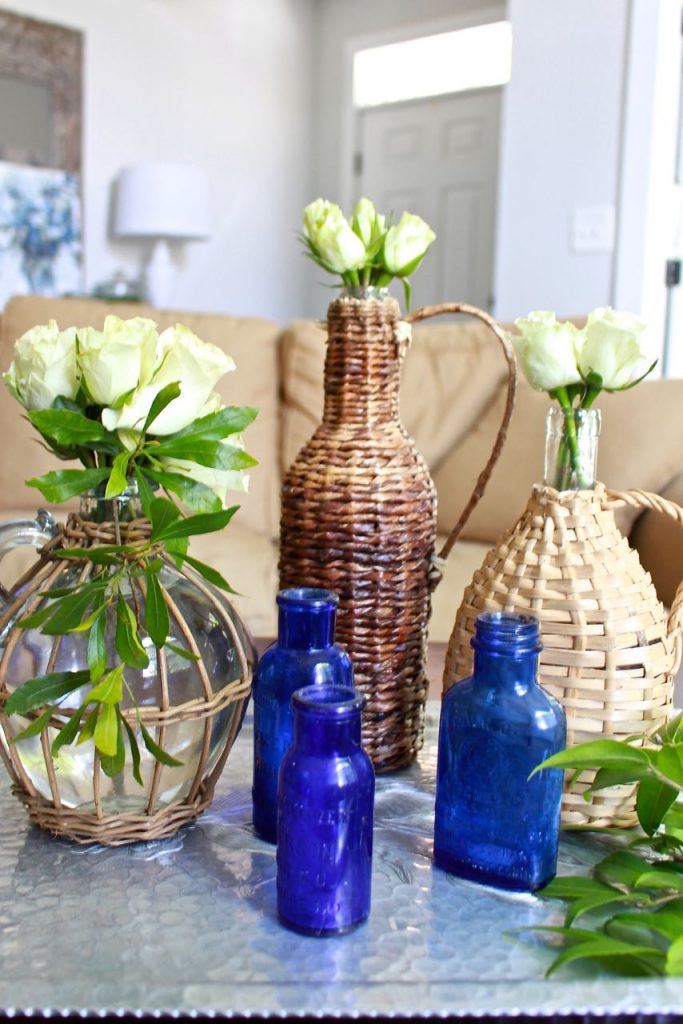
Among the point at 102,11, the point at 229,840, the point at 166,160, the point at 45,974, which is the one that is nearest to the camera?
the point at 45,974

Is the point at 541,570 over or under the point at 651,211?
under

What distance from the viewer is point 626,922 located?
1.72 ft

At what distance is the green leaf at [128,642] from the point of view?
0.56 m

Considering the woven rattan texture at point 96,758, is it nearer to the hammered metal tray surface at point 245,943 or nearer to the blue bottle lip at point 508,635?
the hammered metal tray surface at point 245,943

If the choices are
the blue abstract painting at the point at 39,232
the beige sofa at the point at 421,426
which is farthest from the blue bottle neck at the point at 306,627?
the blue abstract painting at the point at 39,232

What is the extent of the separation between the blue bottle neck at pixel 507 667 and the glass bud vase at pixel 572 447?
0.17 meters

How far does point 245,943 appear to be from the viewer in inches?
20.4

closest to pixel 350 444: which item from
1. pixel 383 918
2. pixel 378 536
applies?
pixel 378 536

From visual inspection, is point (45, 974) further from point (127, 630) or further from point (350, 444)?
point (350, 444)

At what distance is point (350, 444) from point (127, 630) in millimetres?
244

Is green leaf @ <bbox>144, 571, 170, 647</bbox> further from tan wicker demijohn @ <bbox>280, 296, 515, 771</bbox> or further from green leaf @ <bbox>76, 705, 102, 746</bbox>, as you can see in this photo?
tan wicker demijohn @ <bbox>280, 296, 515, 771</bbox>

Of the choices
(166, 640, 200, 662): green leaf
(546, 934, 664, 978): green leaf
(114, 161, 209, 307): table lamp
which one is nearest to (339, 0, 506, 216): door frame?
(114, 161, 209, 307): table lamp

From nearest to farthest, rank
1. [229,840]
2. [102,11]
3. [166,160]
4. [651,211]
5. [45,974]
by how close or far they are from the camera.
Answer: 1. [45,974]
2. [229,840]
3. [651,211]
4. [102,11]
5. [166,160]

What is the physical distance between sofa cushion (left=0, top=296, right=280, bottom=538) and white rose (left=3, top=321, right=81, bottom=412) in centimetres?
160
